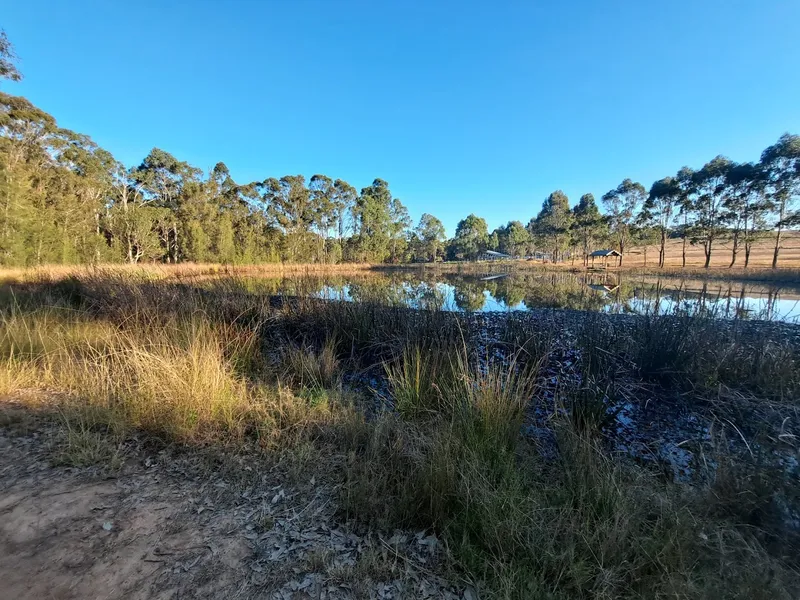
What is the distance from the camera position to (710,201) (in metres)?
27.0

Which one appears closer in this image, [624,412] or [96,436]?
[96,436]

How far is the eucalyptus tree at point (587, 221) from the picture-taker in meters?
38.0

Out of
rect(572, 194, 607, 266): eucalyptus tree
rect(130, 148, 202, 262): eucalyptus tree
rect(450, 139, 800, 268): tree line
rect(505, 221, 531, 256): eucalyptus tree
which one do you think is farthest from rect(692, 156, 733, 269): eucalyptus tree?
rect(130, 148, 202, 262): eucalyptus tree

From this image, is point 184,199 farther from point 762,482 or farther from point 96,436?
point 762,482

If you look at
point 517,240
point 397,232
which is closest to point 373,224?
point 397,232

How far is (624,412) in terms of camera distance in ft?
10.6

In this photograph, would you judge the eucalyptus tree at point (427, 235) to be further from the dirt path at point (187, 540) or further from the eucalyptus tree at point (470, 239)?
the dirt path at point (187, 540)

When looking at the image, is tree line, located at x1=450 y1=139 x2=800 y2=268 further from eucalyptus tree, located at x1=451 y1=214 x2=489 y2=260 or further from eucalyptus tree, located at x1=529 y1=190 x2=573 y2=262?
eucalyptus tree, located at x1=451 y1=214 x2=489 y2=260

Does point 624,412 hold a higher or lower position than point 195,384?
lower

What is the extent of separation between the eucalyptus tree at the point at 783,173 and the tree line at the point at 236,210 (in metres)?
0.07

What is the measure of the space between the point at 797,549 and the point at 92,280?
10.0m

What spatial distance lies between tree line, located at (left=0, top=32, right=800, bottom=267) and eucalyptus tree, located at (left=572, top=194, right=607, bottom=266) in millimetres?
164

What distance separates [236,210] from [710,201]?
45.8 meters

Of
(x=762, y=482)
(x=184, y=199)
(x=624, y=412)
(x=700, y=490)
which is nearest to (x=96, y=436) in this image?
(x=700, y=490)
